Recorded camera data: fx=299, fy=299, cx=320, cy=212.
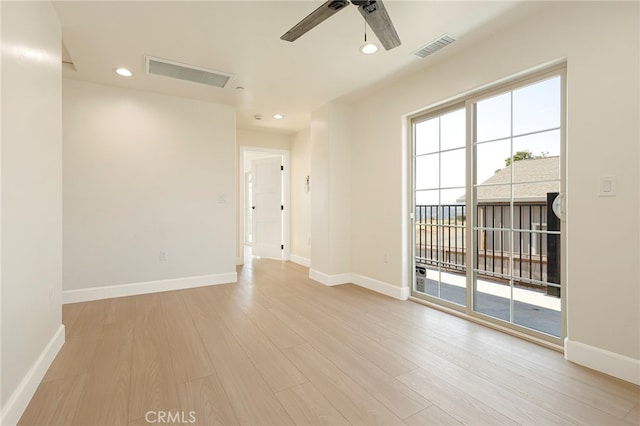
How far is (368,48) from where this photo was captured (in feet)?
8.68

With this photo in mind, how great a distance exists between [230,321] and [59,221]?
5.19 feet

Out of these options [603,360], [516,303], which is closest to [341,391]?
[603,360]

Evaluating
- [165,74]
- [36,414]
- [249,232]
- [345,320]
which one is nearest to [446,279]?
[345,320]

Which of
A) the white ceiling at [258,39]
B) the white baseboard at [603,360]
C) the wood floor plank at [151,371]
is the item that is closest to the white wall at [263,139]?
the white ceiling at [258,39]

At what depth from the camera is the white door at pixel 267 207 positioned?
20.2 ft

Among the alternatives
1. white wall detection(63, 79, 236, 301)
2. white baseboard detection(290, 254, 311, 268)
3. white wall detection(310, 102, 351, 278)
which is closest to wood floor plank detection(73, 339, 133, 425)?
white wall detection(63, 79, 236, 301)

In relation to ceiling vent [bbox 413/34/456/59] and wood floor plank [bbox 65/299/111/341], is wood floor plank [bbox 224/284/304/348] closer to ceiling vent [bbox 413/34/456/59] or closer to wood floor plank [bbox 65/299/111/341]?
wood floor plank [bbox 65/299/111/341]

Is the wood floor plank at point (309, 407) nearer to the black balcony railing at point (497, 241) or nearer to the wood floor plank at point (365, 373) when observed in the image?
the wood floor plank at point (365, 373)

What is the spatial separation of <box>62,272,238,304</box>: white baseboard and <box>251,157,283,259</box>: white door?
1967 millimetres

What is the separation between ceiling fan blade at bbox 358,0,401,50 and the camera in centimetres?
173

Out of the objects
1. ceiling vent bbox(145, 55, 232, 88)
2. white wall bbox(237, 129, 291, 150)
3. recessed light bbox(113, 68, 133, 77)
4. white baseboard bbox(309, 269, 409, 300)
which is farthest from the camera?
white wall bbox(237, 129, 291, 150)

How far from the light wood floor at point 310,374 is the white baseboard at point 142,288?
0.45m

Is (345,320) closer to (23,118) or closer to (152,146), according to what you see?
(23,118)

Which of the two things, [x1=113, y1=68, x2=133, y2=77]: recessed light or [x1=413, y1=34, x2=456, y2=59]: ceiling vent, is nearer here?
[x1=413, y1=34, x2=456, y2=59]: ceiling vent
